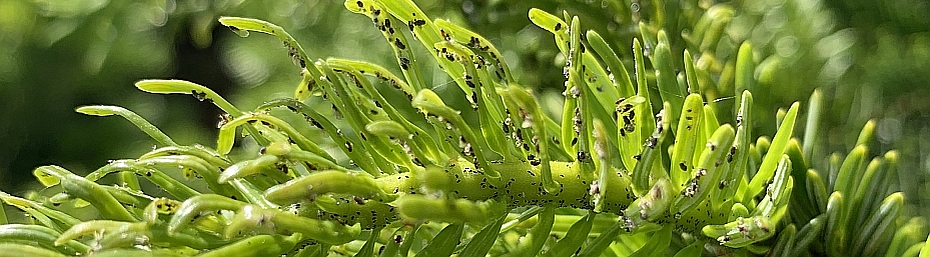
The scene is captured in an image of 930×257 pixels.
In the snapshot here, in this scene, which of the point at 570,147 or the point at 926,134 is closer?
the point at 570,147

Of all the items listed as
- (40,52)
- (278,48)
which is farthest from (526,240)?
(40,52)

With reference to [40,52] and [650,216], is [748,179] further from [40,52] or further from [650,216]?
[40,52]

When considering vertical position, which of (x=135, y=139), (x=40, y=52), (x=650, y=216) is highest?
(x=650, y=216)

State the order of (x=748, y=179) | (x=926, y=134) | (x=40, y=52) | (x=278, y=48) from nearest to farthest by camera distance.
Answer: (x=748, y=179), (x=926, y=134), (x=278, y=48), (x=40, y=52)

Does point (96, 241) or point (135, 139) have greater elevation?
point (96, 241)
